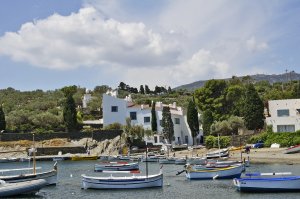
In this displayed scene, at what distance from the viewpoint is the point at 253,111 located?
263 feet

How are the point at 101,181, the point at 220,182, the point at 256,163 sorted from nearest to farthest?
the point at 101,181
the point at 220,182
the point at 256,163

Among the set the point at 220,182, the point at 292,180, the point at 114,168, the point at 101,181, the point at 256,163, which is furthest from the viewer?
the point at 256,163

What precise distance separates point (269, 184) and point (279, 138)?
37.3 meters

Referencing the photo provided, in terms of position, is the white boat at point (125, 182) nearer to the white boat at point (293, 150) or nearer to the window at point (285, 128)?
the white boat at point (293, 150)

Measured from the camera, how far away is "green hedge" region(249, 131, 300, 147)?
70150 millimetres

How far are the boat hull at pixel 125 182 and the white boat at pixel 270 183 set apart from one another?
7.74m

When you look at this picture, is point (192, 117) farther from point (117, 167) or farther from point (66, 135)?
point (117, 167)

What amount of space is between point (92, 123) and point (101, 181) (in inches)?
2377

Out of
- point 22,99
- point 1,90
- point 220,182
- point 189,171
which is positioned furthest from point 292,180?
point 1,90

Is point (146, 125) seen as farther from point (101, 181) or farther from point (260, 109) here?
point (101, 181)

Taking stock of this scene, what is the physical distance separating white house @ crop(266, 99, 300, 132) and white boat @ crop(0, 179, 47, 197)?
4910 centimetres

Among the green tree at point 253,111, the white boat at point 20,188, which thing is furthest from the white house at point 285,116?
the white boat at point 20,188

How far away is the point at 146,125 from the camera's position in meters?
93.1

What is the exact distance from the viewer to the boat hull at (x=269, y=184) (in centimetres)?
3625
